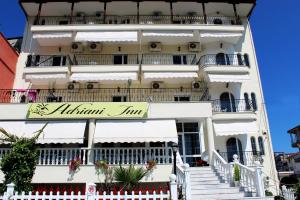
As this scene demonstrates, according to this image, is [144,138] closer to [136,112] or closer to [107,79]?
[136,112]

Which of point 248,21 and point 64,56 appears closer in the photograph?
point 64,56

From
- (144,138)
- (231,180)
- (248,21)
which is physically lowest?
(231,180)

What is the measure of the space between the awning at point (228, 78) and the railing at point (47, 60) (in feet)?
41.3

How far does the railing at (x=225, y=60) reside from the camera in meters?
24.2

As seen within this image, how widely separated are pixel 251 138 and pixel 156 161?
31.4 ft

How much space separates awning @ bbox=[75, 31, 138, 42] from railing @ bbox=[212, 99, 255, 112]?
8.91 meters

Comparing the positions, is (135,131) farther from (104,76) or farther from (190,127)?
(104,76)

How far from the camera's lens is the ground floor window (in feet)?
69.4

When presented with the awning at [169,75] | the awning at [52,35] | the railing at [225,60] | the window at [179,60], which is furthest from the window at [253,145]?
the awning at [52,35]

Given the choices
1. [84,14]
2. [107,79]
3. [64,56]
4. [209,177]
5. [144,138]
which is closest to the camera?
[209,177]

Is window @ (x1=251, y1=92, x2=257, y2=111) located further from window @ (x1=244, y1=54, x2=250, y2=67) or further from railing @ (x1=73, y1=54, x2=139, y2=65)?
railing @ (x1=73, y1=54, x2=139, y2=65)

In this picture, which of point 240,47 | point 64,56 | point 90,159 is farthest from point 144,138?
point 240,47

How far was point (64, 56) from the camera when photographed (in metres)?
25.0

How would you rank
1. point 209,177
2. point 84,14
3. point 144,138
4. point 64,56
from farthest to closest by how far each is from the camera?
point 84,14 → point 64,56 → point 144,138 → point 209,177
